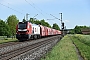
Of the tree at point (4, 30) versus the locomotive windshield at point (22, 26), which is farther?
the tree at point (4, 30)

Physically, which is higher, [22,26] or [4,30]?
[4,30]

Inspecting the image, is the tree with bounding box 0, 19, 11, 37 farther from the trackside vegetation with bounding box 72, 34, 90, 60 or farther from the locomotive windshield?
the locomotive windshield

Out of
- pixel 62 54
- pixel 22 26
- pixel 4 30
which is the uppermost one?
pixel 4 30

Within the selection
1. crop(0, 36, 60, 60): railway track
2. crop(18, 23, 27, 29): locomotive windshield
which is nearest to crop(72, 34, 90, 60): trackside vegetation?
crop(0, 36, 60, 60): railway track

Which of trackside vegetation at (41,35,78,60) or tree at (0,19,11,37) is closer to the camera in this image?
trackside vegetation at (41,35,78,60)

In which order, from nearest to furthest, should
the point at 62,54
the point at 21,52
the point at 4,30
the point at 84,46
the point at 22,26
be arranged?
the point at 62,54 < the point at 21,52 < the point at 84,46 < the point at 22,26 < the point at 4,30

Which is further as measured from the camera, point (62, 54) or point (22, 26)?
point (22, 26)

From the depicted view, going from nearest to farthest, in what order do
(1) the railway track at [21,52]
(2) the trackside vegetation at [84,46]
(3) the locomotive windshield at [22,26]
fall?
(1) the railway track at [21,52]
(2) the trackside vegetation at [84,46]
(3) the locomotive windshield at [22,26]

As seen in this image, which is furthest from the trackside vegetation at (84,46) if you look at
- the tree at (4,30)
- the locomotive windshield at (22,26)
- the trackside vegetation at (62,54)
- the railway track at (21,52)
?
the tree at (4,30)

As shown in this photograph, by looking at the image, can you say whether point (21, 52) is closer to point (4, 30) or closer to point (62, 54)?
point (62, 54)

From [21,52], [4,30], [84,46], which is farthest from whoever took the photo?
[4,30]

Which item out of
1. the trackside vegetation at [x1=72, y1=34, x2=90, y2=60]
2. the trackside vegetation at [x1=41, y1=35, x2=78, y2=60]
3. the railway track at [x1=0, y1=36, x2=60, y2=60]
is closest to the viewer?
the trackside vegetation at [x1=41, y1=35, x2=78, y2=60]

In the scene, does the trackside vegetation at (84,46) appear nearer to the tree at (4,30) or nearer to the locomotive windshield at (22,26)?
the locomotive windshield at (22,26)

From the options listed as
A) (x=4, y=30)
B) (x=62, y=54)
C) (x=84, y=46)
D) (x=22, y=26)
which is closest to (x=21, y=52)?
(x=62, y=54)
